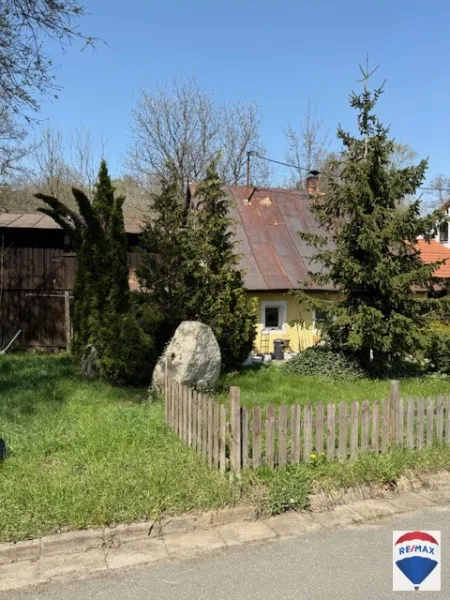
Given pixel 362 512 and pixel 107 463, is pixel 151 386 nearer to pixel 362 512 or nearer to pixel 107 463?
pixel 107 463

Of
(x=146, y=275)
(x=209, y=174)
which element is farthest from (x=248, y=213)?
(x=146, y=275)

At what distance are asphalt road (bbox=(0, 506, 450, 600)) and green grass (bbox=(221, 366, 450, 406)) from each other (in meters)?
3.82

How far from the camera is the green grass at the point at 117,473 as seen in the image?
165 inches

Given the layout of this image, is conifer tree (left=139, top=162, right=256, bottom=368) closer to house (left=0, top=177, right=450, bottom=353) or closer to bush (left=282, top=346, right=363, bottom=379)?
bush (left=282, top=346, right=363, bottom=379)

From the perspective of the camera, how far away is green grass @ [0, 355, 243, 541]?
4164 millimetres

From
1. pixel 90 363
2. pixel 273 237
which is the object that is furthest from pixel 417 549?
pixel 273 237

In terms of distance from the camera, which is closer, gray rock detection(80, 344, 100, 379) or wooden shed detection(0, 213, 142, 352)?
gray rock detection(80, 344, 100, 379)

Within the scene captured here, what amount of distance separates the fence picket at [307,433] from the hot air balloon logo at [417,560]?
1314mm

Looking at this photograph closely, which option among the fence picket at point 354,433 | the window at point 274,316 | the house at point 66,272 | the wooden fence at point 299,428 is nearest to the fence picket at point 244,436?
the wooden fence at point 299,428

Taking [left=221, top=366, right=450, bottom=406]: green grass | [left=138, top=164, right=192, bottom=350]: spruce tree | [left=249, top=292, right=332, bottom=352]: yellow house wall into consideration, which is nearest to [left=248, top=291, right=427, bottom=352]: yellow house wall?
[left=249, top=292, right=332, bottom=352]: yellow house wall

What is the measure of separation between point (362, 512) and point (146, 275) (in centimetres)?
674

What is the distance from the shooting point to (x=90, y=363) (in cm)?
956

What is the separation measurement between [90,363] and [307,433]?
5.52 m

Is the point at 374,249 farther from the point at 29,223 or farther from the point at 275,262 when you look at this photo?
the point at 29,223
